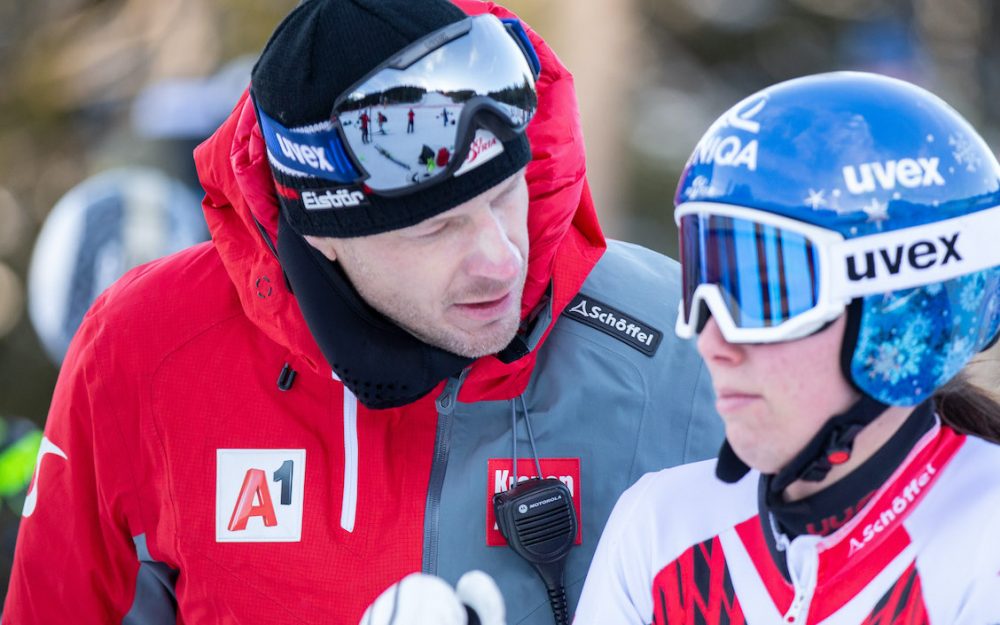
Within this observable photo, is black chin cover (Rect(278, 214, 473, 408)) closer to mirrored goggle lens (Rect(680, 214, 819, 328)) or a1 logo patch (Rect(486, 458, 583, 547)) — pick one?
a1 logo patch (Rect(486, 458, 583, 547))

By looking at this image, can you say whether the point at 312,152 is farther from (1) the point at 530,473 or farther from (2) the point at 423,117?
(1) the point at 530,473

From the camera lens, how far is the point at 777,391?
6.58 ft

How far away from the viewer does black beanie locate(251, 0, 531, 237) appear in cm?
254

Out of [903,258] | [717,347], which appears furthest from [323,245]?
[903,258]

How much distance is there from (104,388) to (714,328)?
141 cm

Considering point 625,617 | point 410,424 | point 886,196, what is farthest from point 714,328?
point 410,424

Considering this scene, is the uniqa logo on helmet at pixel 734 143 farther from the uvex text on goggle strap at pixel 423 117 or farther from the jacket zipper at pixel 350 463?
the jacket zipper at pixel 350 463

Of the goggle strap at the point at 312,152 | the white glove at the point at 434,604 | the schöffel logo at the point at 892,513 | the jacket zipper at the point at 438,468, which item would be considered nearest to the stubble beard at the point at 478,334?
the jacket zipper at the point at 438,468

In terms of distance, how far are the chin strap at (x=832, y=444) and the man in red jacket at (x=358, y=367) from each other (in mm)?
713

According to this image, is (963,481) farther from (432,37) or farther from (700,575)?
(432,37)

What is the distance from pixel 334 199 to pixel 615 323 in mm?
680

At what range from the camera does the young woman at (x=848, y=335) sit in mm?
1938

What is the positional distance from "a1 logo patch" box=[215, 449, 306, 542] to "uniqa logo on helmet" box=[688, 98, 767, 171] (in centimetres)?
111

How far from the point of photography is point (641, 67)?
18594 mm
